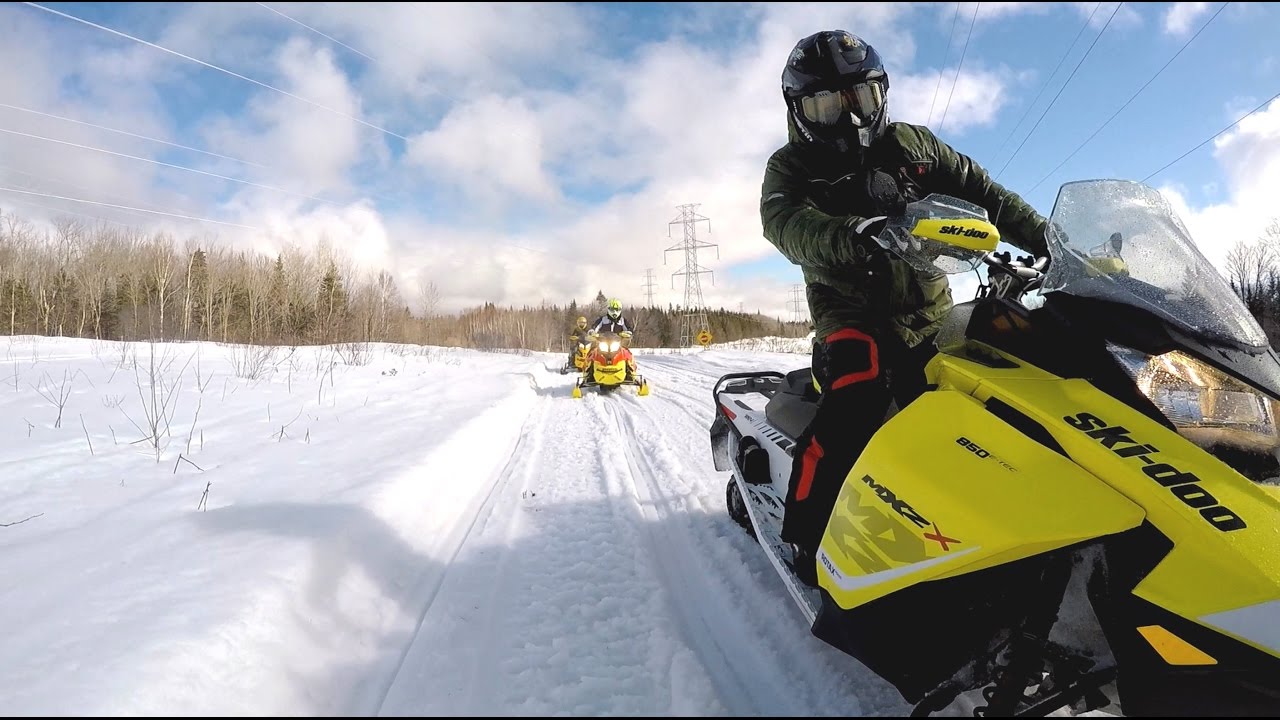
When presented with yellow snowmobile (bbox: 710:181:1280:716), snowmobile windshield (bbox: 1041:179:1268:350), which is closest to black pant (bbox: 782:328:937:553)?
yellow snowmobile (bbox: 710:181:1280:716)

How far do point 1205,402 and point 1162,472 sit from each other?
0.89 feet

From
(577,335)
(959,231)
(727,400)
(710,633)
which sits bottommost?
(710,633)

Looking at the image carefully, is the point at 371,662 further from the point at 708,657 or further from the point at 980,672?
Result: the point at 980,672

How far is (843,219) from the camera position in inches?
66.3

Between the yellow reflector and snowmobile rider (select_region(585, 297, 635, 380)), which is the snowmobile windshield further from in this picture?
snowmobile rider (select_region(585, 297, 635, 380))

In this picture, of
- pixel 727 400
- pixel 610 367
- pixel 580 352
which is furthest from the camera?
pixel 580 352

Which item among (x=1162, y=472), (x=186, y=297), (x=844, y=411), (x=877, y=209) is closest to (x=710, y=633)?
(x=844, y=411)

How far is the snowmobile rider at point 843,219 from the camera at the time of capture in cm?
173

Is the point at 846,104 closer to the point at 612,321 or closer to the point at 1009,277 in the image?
the point at 1009,277

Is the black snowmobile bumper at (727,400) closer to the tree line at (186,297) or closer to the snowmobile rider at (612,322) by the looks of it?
the snowmobile rider at (612,322)

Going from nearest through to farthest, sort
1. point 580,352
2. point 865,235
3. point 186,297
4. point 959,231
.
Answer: point 959,231 → point 865,235 → point 580,352 → point 186,297

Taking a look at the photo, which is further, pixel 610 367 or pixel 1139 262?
pixel 610 367

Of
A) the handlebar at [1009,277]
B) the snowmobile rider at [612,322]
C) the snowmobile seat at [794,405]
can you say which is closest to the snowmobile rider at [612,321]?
the snowmobile rider at [612,322]

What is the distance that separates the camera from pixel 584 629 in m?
1.86
